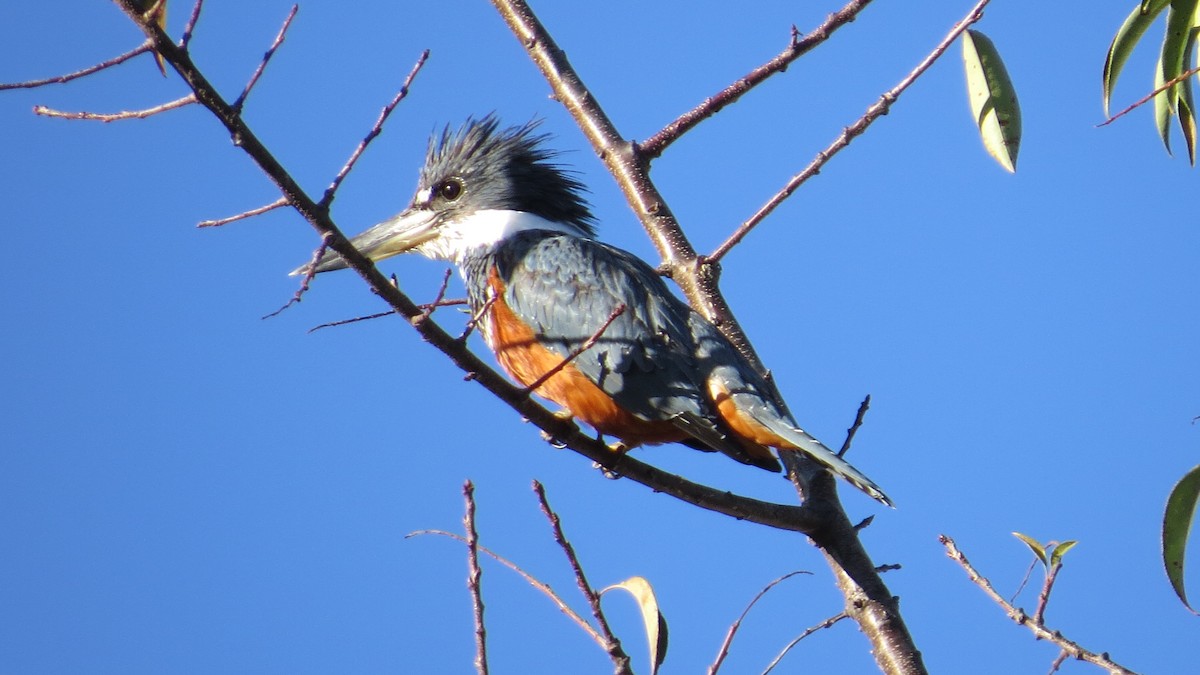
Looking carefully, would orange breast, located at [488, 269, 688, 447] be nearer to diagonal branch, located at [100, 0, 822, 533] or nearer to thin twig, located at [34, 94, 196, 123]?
diagonal branch, located at [100, 0, 822, 533]

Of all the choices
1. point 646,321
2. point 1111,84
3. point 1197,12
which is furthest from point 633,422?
point 1197,12

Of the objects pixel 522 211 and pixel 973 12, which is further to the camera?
pixel 522 211

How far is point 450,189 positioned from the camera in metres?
4.99

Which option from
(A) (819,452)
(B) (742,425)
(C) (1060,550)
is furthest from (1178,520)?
(B) (742,425)

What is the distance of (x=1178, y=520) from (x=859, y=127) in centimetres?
127

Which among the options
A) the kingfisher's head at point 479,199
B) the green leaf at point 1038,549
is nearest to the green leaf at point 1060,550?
the green leaf at point 1038,549

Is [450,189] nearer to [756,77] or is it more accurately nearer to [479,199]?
[479,199]

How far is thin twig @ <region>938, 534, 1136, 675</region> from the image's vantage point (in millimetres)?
2537

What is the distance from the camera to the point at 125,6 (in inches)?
78.7

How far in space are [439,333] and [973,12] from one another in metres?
1.74

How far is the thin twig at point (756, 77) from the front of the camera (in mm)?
3393

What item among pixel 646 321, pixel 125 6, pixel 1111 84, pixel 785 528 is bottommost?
pixel 785 528

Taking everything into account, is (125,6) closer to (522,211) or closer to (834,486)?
(834,486)

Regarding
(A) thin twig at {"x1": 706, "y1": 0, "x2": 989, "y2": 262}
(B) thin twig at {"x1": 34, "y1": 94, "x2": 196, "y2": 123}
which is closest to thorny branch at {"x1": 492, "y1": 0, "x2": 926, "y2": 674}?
(A) thin twig at {"x1": 706, "y1": 0, "x2": 989, "y2": 262}
